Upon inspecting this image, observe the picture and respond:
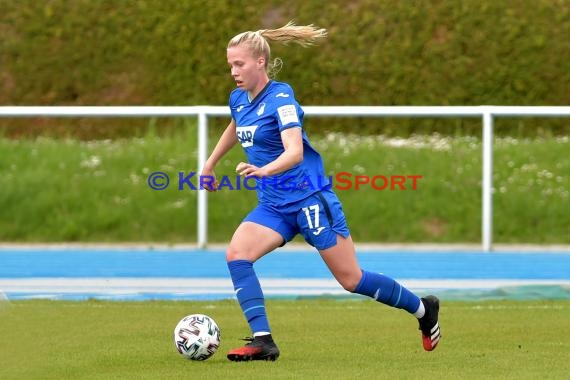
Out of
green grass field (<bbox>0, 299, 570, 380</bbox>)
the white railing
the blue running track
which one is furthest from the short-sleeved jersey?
the white railing

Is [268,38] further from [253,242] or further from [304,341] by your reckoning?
[304,341]

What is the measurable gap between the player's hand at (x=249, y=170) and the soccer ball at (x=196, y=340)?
104 centimetres

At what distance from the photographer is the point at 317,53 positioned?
756 inches

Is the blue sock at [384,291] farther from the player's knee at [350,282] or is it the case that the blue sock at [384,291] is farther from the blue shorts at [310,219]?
the blue shorts at [310,219]

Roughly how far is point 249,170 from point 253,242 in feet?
2.05

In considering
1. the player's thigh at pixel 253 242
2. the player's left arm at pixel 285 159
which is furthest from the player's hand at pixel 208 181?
the player's left arm at pixel 285 159

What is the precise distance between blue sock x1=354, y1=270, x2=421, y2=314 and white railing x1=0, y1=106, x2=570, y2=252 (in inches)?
287

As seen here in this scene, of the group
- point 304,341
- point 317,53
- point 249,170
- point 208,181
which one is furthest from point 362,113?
point 249,170

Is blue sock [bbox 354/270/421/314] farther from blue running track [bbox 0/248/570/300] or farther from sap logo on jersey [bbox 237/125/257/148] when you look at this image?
blue running track [bbox 0/248/570/300]

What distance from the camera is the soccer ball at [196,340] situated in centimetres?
769

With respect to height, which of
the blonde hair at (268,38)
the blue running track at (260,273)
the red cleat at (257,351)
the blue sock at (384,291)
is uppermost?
the blonde hair at (268,38)

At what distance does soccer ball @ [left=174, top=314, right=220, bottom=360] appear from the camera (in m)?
7.69

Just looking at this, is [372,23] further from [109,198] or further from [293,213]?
[293,213]

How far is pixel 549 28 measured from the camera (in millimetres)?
18734
